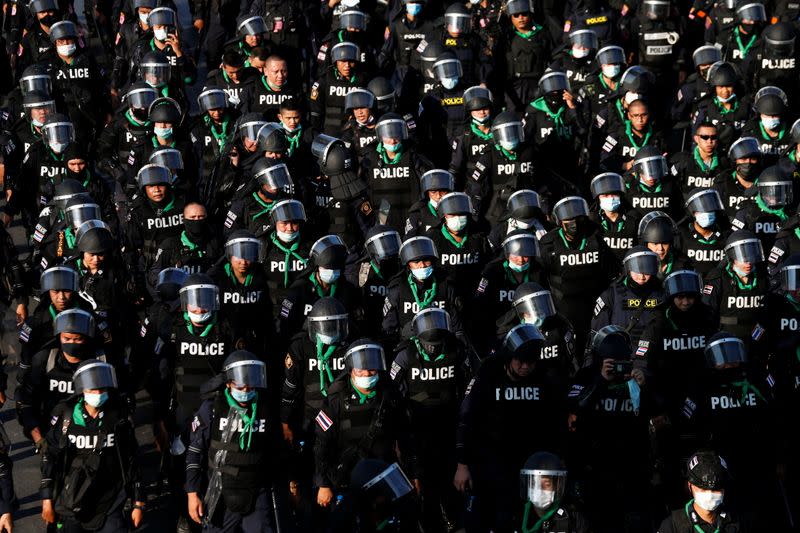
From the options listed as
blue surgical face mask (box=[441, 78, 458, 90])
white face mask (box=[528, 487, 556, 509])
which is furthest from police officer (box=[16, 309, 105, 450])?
blue surgical face mask (box=[441, 78, 458, 90])

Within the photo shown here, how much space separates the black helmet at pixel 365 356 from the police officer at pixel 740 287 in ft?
15.8

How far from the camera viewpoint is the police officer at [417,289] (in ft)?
60.7

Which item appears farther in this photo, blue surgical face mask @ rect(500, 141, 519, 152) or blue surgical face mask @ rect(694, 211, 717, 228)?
blue surgical face mask @ rect(500, 141, 519, 152)

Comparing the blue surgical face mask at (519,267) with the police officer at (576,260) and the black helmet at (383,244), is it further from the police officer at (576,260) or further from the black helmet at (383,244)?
the black helmet at (383,244)

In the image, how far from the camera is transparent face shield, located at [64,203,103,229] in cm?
2020

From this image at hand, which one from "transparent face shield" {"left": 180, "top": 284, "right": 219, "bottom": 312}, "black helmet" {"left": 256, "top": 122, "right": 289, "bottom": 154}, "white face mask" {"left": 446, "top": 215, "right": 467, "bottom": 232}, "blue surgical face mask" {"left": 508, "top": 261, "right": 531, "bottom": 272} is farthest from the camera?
"black helmet" {"left": 256, "top": 122, "right": 289, "bottom": 154}

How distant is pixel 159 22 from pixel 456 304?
375 inches

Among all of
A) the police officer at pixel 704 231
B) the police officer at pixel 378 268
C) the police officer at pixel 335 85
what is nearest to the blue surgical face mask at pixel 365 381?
the police officer at pixel 378 268

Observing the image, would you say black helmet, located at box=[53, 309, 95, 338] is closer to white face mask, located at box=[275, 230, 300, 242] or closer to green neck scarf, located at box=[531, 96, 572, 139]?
white face mask, located at box=[275, 230, 300, 242]

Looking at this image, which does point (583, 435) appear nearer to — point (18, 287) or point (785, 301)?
point (785, 301)

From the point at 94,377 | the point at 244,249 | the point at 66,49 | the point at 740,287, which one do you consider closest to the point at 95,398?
the point at 94,377

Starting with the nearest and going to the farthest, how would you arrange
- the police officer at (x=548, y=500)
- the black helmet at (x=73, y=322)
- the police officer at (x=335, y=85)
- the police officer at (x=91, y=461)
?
1. the police officer at (x=548, y=500)
2. the police officer at (x=91, y=461)
3. the black helmet at (x=73, y=322)
4. the police officer at (x=335, y=85)

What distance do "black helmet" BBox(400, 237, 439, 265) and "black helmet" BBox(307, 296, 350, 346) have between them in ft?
4.85

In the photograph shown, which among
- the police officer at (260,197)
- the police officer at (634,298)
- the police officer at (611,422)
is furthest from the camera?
the police officer at (260,197)
